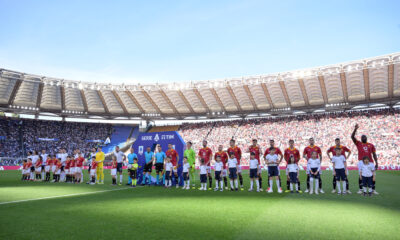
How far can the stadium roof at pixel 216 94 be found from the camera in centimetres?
3256

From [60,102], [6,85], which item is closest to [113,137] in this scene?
[60,102]

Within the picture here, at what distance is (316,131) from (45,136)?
42.9m

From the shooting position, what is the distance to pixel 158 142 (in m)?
15.2

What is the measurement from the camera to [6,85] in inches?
1366

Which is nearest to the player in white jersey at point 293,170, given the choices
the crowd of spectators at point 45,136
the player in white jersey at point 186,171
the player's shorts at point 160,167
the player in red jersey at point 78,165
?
the player in white jersey at point 186,171

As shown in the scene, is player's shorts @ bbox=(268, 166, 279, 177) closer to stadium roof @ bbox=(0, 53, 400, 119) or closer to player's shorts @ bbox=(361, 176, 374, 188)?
player's shorts @ bbox=(361, 176, 374, 188)

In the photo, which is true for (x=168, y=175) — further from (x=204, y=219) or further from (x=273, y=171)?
(x=204, y=219)

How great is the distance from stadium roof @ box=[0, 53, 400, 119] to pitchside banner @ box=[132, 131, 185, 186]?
2331cm

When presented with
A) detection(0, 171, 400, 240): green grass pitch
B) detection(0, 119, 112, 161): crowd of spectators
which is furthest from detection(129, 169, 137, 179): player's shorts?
detection(0, 119, 112, 161): crowd of spectators

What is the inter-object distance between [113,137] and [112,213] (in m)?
47.6

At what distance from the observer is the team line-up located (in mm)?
10586

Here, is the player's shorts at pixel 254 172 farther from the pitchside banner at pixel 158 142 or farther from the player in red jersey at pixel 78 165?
the player in red jersey at pixel 78 165

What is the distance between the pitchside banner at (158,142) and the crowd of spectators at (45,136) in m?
32.9

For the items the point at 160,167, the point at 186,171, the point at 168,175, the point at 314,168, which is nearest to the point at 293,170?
the point at 314,168
